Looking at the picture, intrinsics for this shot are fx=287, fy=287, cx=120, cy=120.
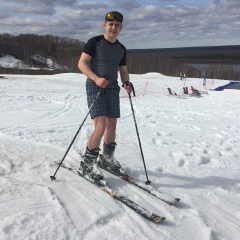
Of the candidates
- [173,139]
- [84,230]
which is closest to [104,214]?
[84,230]

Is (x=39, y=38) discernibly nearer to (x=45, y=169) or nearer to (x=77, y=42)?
(x=77, y=42)

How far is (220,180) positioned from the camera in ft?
15.2

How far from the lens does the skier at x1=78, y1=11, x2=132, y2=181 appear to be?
3971 mm

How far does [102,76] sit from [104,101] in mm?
371

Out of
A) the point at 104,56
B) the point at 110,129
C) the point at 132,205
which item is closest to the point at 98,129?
the point at 110,129

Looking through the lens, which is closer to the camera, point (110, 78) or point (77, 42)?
point (110, 78)

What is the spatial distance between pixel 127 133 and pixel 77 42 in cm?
15466

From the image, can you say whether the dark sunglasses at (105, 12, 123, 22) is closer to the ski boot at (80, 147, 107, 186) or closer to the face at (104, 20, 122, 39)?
the face at (104, 20, 122, 39)

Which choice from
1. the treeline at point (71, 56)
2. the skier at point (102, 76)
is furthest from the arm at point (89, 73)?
the treeline at point (71, 56)

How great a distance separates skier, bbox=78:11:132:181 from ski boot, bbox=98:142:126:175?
28cm

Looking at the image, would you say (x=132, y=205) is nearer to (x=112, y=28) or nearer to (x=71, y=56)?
(x=112, y=28)

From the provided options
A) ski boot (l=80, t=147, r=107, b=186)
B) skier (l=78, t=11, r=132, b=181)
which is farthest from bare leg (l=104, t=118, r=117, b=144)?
ski boot (l=80, t=147, r=107, b=186)

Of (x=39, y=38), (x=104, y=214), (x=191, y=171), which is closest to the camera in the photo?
(x=104, y=214)

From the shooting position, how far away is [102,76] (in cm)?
407
